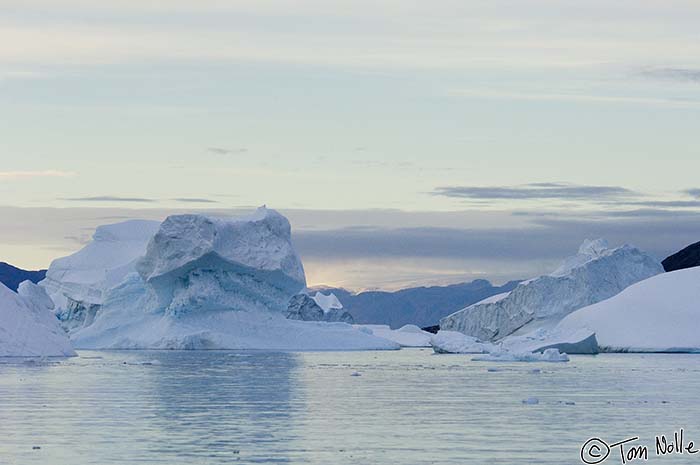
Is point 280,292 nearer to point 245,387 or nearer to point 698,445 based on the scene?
point 245,387

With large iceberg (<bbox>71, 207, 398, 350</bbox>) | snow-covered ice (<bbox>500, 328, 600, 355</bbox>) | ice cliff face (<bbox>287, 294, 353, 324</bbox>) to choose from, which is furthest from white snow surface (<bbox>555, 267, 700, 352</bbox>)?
ice cliff face (<bbox>287, 294, 353, 324</bbox>)

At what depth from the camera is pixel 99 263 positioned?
57.9 m

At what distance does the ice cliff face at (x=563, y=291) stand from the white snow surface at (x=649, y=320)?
8.14m

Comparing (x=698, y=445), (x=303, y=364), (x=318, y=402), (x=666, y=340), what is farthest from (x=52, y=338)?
(x=698, y=445)

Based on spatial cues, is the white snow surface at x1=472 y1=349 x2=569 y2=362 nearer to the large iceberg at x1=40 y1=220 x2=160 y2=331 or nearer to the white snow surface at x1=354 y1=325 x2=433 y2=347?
the large iceberg at x1=40 y1=220 x2=160 y2=331

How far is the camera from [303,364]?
35.0 meters

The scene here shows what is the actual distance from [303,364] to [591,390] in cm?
1247

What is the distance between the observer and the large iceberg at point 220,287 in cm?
4466

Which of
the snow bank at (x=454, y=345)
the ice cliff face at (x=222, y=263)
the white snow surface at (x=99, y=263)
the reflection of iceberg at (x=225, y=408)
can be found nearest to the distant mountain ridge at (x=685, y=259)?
the snow bank at (x=454, y=345)

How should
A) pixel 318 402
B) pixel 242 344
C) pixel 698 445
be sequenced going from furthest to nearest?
pixel 242 344
pixel 318 402
pixel 698 445

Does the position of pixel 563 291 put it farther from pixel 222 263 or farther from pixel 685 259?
pixel 685 259

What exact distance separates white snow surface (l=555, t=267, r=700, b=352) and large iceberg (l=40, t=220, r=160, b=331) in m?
19.3

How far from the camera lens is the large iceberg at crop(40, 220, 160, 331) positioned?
54.5 m

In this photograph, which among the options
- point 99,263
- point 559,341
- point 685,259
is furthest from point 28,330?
point 685,259
